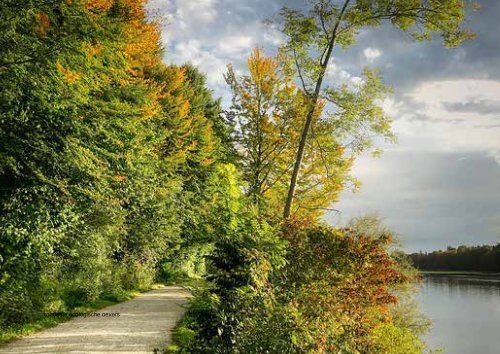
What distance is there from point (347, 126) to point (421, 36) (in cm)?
355

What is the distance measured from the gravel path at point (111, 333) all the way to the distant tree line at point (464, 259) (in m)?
71.7

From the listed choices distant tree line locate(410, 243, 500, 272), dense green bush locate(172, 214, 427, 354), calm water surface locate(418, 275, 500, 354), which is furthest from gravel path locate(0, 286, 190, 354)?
distant tree line locate(410, 243, 500, 272)

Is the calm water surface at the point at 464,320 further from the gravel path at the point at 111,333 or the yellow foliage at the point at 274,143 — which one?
the gravel path at the point at 111,333

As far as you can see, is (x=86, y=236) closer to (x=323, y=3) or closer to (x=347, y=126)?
(x=347, y=126)

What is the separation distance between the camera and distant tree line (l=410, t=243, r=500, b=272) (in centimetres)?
7838

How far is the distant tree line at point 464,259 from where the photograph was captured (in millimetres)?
78375

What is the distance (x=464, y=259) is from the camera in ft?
294

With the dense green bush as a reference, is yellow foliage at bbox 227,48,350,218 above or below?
above

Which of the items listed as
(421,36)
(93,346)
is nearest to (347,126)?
(421,36)

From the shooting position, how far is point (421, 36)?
12.7 meters

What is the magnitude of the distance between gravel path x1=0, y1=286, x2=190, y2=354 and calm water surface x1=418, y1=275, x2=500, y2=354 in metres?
15.0

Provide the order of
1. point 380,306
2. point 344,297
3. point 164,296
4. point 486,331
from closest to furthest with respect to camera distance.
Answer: point 344,297, point 380,306, point 164,296, point 486,331

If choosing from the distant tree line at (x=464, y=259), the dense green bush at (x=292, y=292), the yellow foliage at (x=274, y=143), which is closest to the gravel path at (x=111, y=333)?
the dense green bush at (x=292, y=292)

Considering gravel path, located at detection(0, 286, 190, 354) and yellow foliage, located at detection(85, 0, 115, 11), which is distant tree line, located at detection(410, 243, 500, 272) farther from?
yellow foliage, located at detection(85, 0, 115, 11)
